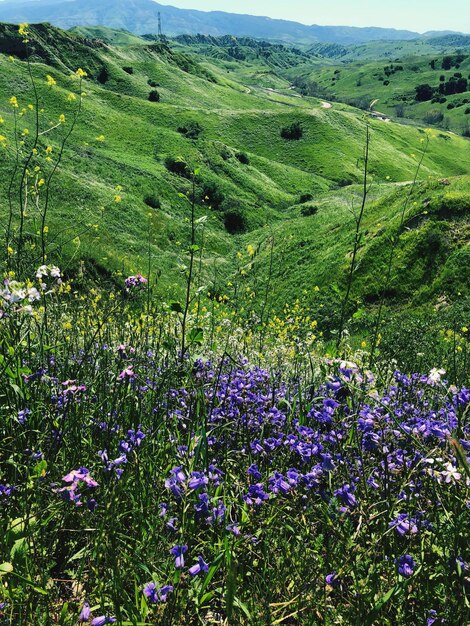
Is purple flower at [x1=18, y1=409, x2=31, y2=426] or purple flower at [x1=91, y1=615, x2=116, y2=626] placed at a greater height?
purple flower at [x1=18, y1=409, x2=31, y2=426]

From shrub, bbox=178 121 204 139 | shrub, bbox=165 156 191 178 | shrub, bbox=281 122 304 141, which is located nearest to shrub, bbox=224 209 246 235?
shrub, bbox=165 156 191 178

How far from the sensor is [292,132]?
7969 cm

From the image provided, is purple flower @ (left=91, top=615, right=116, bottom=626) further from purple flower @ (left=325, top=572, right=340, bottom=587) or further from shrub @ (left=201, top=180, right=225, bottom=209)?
shrub @ (left=201, top=180, right=225, bottom=209)

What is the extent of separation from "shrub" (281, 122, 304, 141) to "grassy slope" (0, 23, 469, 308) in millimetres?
1059

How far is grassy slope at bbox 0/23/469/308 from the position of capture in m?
32.1

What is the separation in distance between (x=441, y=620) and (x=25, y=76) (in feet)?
256

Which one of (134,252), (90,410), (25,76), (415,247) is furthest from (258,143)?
(90,410)

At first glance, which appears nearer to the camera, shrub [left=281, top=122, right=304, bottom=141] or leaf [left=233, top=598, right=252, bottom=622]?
leaf [left=233, top=598, right=252, bottom=622]

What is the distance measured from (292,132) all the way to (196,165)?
59.0 metres

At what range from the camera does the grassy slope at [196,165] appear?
32094 mm

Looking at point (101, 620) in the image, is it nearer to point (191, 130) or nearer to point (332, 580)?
point (332, 580)

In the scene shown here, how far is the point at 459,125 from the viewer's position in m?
163

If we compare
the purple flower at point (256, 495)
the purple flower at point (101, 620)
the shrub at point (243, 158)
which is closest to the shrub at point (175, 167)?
the shrub at point (243, 158)

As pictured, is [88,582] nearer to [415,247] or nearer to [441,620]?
[441,620]
